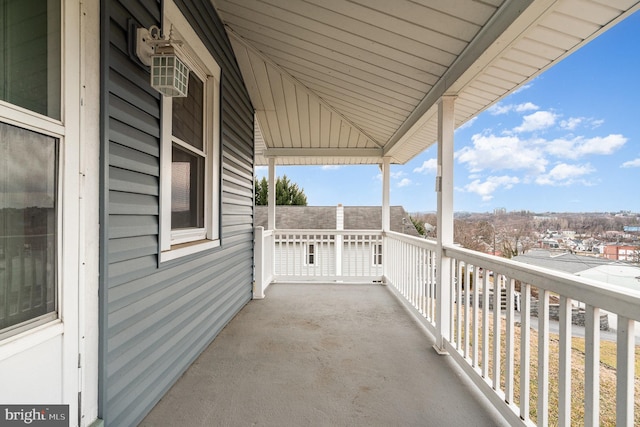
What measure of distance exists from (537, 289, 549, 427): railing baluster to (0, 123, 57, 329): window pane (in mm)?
2207

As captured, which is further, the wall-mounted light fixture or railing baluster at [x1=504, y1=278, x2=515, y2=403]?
railing baluster at [x1=504, y1=278, x2=515, y2=403]

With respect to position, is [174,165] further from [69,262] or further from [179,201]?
[69,262]

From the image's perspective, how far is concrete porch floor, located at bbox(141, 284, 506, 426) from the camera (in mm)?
1875

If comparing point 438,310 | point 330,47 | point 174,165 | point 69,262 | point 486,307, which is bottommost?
→ point 438,310

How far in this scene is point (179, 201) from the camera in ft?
7.98

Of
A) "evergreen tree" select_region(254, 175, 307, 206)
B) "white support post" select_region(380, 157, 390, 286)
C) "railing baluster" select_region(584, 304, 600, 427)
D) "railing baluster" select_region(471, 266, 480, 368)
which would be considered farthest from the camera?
"evergreen tree" select_region(254, 175, 307, 206)

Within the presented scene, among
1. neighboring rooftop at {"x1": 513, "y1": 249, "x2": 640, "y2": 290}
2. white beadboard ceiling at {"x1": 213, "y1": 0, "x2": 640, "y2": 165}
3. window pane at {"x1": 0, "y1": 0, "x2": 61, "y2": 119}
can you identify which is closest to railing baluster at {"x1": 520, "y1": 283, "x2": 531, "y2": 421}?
neighboring rooftop at {"x1": 513, "y1": 249, "x2": 640, "y2": 290}

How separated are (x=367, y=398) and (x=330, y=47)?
9.13 ft

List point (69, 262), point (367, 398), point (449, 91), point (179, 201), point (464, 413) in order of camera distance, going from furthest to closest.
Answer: point (449, 91) < point (179, 201) < point (367, 398) < point (464, 413) < point (69, 262)

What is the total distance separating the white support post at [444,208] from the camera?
8.90 ft

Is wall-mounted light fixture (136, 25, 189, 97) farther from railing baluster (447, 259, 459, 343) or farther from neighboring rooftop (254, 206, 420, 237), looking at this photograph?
neighboring rooftop (254, 206, 420, 237)

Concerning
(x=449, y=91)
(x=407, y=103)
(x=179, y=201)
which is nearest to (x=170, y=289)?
(x=179, y=201)

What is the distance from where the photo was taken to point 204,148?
112 inches

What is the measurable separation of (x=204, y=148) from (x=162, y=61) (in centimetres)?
121
